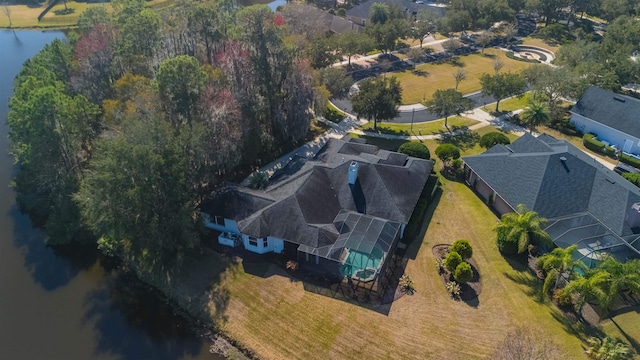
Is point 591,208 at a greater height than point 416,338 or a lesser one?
greater

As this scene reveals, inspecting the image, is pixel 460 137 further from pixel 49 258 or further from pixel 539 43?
pixel 539 43

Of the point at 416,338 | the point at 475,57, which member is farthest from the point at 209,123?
the point at 475,57

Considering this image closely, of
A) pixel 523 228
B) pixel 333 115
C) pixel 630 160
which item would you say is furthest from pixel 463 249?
pixel 333 115

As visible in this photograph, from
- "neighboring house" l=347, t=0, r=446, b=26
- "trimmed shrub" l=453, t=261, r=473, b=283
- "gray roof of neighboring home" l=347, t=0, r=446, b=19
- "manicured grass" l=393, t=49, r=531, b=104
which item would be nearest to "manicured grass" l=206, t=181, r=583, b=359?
"trimmed shrub" l=453, t=261, r=473, b=283

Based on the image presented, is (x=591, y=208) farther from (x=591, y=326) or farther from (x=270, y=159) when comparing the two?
(x=270, y=159)

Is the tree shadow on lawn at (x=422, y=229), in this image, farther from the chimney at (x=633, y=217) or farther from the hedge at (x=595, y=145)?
the hedge at (x=595, y=145)

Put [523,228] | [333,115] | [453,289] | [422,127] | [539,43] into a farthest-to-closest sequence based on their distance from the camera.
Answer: [539,43] → [333,115] → [422,127] → [523,228] → [453,289]
